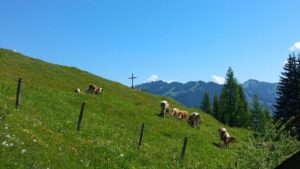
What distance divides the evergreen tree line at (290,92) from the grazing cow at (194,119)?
3003 centimetres

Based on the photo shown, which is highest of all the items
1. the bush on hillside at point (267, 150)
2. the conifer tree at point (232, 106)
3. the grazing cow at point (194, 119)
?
the conifer tree at point (232, 106)

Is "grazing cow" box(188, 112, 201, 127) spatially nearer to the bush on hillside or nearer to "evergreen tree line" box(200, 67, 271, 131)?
the bush on hillside

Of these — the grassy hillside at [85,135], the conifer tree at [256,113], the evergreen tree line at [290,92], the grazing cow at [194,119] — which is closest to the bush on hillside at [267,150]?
the grassy hillside at [85,135]

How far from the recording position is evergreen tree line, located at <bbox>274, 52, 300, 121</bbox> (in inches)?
3228

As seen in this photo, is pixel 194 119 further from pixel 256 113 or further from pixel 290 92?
pixel 256 113

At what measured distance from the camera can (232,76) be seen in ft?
422

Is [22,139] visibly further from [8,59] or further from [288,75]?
[288,75]

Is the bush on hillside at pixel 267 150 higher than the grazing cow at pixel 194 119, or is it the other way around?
the grazing cow at pixel 194 119

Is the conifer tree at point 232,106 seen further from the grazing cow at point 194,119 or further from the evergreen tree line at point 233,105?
the grazing cow at point 194,119

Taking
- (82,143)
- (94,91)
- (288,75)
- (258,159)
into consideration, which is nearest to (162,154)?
(82,143)

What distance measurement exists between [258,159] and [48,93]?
26069mm

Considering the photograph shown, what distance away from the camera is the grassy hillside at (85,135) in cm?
2436

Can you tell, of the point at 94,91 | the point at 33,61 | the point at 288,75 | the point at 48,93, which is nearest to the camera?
the point at 48,93

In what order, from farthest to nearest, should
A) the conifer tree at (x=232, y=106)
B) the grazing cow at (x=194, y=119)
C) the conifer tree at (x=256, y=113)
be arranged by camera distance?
the conifer tree at (x=256, y=113) → the conifer tree at (x=232, y=106) → the grazing cow at (x=194, y=119)
